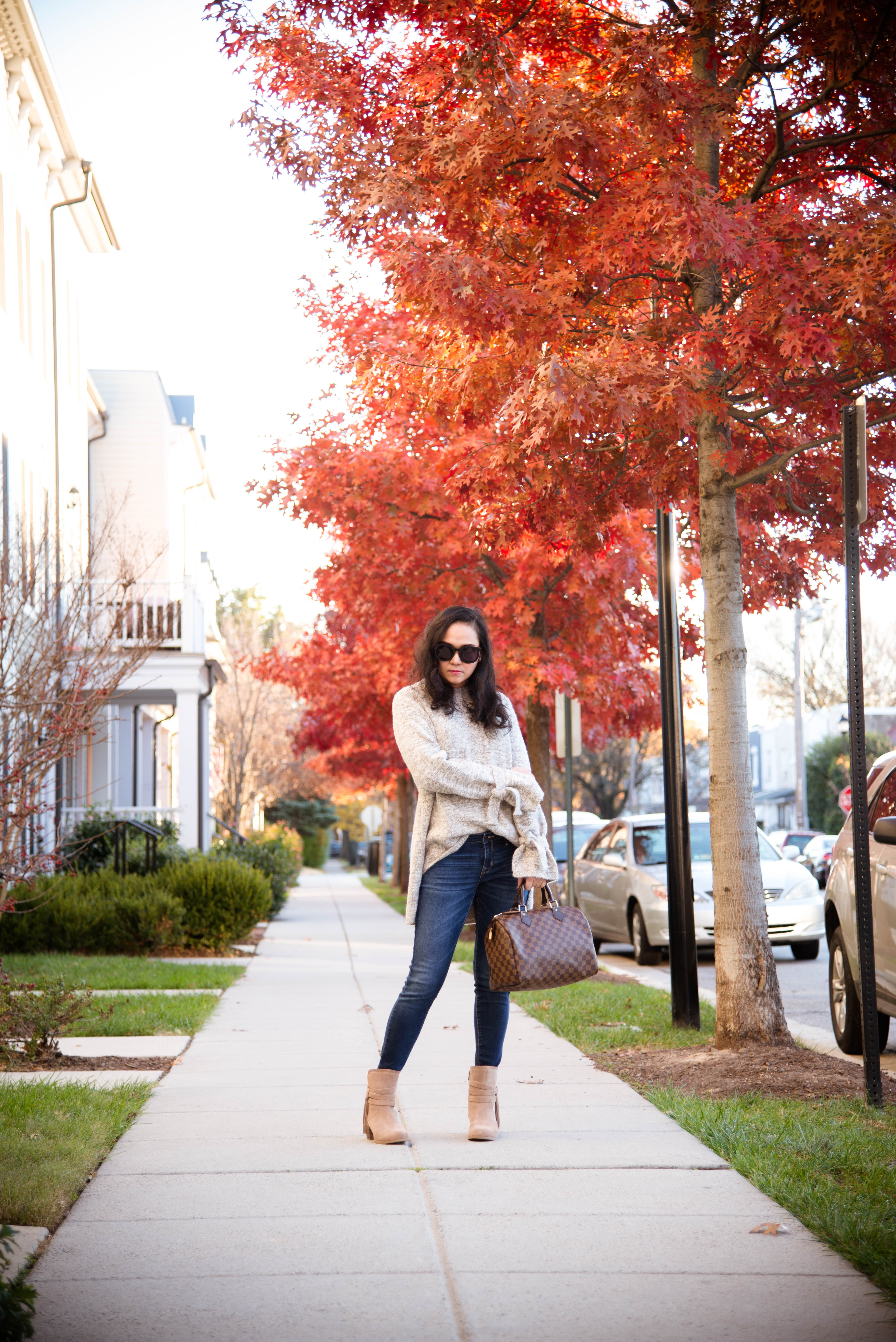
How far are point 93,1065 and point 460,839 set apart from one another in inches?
122

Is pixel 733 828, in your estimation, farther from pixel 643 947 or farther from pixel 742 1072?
pixel 643 947

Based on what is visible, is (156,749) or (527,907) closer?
(527,907)

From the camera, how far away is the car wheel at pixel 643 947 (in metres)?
14.5

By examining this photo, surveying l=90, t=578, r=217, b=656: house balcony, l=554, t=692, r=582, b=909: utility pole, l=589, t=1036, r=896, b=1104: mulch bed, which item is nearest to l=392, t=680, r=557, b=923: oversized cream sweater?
l=589, t=1036, r=896, b=1104: mulch bed

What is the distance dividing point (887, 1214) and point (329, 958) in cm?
1063

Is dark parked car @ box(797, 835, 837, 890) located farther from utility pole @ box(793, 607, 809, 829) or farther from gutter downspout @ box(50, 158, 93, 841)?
gutter downspout @ box(50, 158, 93, 841)

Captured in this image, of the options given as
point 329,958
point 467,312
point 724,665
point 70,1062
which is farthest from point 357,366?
point 329,958

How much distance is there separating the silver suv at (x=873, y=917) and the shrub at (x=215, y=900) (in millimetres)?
7759

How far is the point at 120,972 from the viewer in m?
11.7

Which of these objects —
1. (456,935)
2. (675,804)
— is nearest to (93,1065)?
(456,935)

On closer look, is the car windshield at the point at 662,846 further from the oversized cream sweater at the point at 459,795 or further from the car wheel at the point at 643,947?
the oversized cream sweater at the point at 459,795

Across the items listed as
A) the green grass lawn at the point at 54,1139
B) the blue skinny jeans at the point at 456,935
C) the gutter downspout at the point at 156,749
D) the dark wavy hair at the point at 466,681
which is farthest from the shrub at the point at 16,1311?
the gutter downspout at the point at 156,749

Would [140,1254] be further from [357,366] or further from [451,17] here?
[357,366]

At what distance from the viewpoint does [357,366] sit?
10648 millimetres
